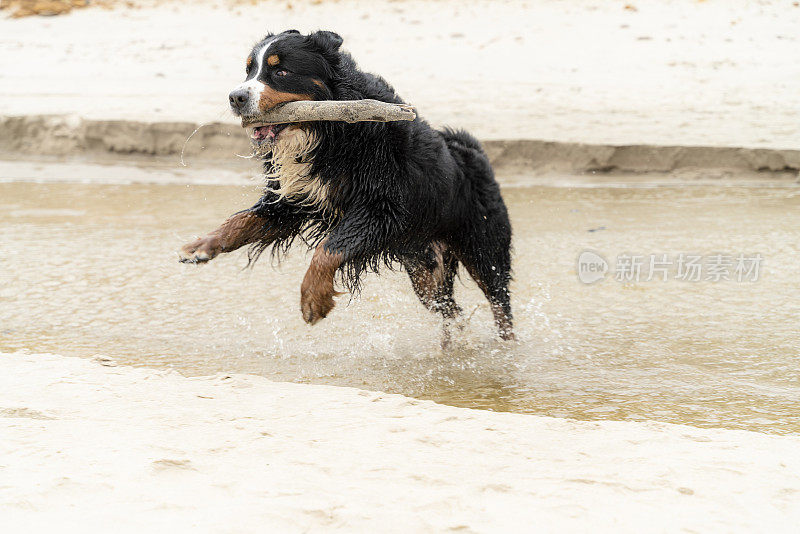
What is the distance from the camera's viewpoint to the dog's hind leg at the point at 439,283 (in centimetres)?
437

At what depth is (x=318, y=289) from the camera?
342 cm

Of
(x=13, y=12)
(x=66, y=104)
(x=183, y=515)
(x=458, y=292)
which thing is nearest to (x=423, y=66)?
(x=66, y=104)

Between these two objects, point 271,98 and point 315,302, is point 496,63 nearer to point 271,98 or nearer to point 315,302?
point 271,98

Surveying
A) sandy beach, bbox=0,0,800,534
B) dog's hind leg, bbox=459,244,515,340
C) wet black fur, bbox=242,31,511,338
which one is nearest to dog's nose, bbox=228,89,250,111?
wet black fur, bbox=242,31,511,338

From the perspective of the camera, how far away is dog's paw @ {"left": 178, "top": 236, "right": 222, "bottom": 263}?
3.67m

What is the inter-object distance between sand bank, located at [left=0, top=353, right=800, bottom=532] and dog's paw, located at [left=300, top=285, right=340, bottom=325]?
17.9 inches

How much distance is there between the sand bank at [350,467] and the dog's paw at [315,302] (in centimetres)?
46

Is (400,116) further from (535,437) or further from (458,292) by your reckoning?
(458,292)

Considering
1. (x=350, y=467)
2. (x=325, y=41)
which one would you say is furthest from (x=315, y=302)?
(x=350, y=467)

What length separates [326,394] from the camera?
3086mm

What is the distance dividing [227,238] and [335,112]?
0.81m

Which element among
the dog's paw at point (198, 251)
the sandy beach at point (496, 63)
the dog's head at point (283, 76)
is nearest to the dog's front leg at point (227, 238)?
the dog's paw at point (198, 251)

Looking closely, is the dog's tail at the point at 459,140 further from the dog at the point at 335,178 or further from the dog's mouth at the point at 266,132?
the dog's mouth at the point at 266,132

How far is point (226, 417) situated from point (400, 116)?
4.54 ft
